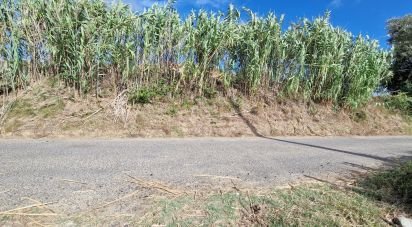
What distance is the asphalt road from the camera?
2.97 m

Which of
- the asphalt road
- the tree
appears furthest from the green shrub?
the tree

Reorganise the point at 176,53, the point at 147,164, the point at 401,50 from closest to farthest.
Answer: the point at 147,164 → the point at 176,53 → the point at 401,50

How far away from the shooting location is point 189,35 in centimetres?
778

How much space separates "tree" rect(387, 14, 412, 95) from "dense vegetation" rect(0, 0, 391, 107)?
7670mm

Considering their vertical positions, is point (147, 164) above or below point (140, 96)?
below

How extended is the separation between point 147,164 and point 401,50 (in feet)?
54.7

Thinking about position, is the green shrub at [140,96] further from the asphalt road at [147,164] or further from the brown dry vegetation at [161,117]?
the asphalt road at [147,164]

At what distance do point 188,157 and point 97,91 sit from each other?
11.9 feet

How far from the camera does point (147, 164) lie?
13.1ft

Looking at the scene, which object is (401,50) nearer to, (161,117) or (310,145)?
(310,145)

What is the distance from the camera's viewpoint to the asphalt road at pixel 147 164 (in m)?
2.97

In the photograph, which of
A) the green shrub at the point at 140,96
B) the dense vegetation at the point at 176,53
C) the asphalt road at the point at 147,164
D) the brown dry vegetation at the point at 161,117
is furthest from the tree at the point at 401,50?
the green shrub at the point at 140,96

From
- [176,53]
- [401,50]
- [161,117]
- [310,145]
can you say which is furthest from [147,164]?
[401,50]

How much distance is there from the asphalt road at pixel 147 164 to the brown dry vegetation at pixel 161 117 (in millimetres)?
756
